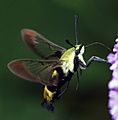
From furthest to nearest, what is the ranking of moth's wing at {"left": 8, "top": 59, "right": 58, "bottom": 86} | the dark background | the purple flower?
1. the dark background
2. moth's wing at {"left": 8, "top": 59, "right": 58, "bottom": 86}
3. the purple flower

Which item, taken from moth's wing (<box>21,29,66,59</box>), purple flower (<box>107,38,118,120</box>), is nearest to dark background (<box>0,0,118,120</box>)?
moth's wing (<box>21,29,66,59</box>)

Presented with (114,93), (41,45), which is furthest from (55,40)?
(114,93)

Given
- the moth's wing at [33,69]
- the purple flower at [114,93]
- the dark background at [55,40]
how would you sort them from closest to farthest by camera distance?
the purple flower at [114,93] → the moth's wing at [33,69] → the dark background at [55,40]

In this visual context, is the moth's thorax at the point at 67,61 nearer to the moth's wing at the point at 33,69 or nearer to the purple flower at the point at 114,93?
the moth's wing at the point at 33,69

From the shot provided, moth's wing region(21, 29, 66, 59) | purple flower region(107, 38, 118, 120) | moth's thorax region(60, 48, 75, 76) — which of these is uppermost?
moth's wing region(21, 29, 66, 59)

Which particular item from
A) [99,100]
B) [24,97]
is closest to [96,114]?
[99,100]

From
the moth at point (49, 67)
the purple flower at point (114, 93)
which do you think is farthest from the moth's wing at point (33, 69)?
the purple flower at point (114, 93)

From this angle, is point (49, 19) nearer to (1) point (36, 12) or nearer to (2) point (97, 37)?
(1) point (36, 12)

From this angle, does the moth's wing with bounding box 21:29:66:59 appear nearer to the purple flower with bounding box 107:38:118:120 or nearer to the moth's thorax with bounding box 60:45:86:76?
the moth's thorax with bounding box 60:45:86:76
